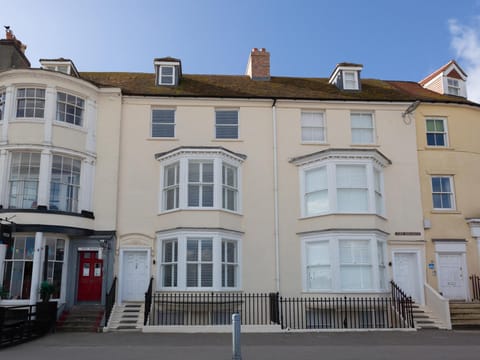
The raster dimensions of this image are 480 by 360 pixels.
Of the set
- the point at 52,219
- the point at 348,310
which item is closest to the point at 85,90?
the point at 52,219

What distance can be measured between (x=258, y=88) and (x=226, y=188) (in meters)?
5.33

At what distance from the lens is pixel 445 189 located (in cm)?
2019

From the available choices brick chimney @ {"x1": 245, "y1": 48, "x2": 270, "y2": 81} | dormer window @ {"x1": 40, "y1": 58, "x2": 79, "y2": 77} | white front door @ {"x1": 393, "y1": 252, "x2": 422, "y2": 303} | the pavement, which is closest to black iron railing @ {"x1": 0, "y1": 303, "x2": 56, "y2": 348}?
the pavement

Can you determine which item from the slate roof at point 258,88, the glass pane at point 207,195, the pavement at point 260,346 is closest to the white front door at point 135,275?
the glass pane at point 207,195

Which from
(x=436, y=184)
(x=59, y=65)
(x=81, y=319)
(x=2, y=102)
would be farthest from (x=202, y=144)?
(x=436, y=184)

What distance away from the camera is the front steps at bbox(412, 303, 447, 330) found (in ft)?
53.9

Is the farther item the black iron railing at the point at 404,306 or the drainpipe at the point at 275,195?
the drainpipe at the point at 275,195

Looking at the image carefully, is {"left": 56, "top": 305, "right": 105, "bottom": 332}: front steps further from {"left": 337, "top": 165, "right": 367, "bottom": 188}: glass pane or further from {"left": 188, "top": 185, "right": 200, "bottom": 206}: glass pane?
{"left": 337, "top": 165, "right": 367, "bottom": 188}: glass pane

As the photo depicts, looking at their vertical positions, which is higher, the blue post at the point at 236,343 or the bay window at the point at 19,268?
the bay window at the point at 19,268

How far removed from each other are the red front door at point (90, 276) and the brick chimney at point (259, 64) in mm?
10933

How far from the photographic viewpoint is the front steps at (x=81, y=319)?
15.7 m

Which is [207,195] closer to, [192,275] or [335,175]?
[192,275]

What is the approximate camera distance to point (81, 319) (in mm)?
16250

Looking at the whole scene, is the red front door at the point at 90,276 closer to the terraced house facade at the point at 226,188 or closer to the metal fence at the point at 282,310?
the terraced house facade at the point at 226,188
